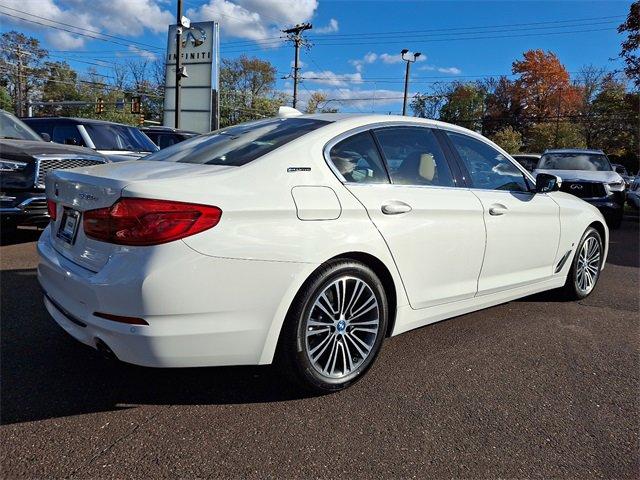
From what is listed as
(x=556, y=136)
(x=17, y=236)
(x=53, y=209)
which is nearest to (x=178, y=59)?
(x=17, y=236)

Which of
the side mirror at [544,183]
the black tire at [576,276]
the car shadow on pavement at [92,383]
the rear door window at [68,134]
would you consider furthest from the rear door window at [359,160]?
the rear door window at [68,134]

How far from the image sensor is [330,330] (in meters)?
2.84

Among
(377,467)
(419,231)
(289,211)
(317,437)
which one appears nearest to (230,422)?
(317,437)

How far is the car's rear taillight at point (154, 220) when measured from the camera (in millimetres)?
2303

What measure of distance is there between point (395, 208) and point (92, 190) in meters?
1.65

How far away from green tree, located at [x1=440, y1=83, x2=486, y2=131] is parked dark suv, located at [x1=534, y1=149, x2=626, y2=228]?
52853 millimetres

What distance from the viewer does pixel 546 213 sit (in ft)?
13.9

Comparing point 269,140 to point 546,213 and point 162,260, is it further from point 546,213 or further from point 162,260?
point 546,213

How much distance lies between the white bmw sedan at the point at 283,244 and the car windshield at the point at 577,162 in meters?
9.60

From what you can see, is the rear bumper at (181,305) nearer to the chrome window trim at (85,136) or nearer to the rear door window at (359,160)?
the rear door window at (359,160)

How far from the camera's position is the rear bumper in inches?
90.0

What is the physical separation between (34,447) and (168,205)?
4.04 feet

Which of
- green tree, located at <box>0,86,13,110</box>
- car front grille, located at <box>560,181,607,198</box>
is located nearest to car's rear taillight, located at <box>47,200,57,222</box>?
car front grille, located at <box>560,181,607,198</box>

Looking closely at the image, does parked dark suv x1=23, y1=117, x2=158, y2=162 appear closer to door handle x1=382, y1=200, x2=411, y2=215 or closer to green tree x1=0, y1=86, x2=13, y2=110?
door handle x1=382, y1=200, x2=411, y2=215
